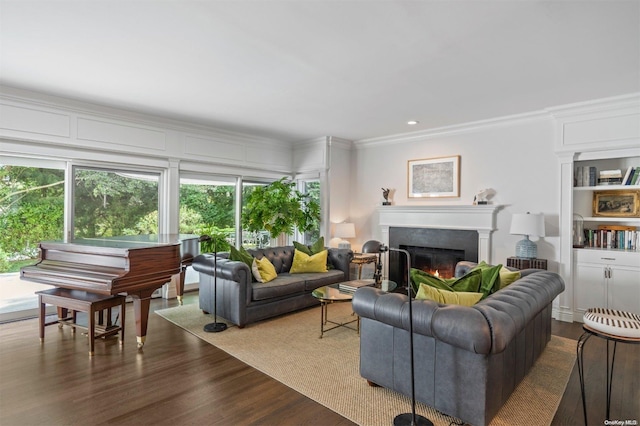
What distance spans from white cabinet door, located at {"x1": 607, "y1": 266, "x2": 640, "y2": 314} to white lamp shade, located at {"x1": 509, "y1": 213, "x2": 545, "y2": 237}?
2.78 feet

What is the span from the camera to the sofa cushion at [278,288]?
403cm

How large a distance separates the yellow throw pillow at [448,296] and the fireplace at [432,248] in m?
3.00

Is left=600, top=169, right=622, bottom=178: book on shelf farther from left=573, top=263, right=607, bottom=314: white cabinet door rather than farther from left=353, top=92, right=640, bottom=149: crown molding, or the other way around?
left=573, top=263, right=607, bottom=314: white cabinet door

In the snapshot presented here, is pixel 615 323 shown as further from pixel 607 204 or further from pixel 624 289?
pixel 607 204

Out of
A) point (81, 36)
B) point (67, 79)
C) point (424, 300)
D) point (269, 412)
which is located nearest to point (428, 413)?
point (424, 300)

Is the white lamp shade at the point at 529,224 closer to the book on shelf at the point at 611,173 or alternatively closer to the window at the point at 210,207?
the book on shelf at the point at 611,173

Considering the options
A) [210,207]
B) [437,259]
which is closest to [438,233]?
[437,259]

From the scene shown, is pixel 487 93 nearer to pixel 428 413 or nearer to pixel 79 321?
pixel 428 413

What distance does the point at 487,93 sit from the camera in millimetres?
3895

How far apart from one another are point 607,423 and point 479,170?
144 inches

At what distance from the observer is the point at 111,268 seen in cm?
302

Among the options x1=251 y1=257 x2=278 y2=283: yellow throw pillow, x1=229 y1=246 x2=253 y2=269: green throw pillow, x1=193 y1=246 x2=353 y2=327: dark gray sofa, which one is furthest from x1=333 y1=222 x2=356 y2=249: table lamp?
x1=229 y1=246 x2=253 y2=269: green throw pillow

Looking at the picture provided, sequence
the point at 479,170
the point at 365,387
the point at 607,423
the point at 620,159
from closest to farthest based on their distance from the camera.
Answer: the point at 607,423
the point at 365,387
the point at 620,159
the point at 479,170

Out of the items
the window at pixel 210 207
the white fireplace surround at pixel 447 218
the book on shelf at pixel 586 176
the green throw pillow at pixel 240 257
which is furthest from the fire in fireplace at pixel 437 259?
the window at pixel 210 207
